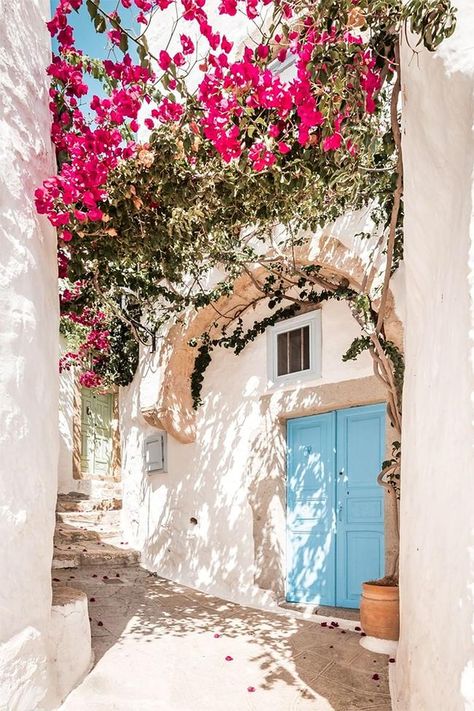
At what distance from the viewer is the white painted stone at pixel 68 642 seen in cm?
302

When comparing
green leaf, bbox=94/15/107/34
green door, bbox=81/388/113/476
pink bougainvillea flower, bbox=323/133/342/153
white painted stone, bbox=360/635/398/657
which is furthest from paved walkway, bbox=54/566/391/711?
green door, bbox=81/388/113/476

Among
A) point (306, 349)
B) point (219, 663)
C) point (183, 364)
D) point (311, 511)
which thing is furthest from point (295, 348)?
point (219, 663)

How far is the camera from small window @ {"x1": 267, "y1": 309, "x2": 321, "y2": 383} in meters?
5.60

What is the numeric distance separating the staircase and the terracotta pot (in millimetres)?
3770

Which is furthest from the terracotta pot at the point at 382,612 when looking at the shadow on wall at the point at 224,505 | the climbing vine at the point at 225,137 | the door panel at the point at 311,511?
the shadow on wall at the point at 224,505

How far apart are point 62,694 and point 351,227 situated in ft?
12.4

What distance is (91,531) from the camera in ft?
25.4

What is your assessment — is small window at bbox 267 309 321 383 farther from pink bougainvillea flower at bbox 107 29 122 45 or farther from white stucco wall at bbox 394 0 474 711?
pink bougainvillea flower at bbox 107 29 122 45

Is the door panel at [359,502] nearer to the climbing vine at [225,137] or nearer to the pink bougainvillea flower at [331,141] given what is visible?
the climbing vine at [225,137]

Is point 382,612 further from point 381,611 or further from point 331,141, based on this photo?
point 331,141

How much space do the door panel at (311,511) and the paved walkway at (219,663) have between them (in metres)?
0.43

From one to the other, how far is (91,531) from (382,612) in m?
4.85

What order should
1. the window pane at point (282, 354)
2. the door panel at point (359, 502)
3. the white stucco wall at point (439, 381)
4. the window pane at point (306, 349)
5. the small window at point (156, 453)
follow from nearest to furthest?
the white stucco wall at point (439, 381) < the door panel at point (359, 502) < the window pane at point (306, 349) < the window pane at point (282, 354) < the small window at point (156, 453)

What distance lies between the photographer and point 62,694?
9.75ft
